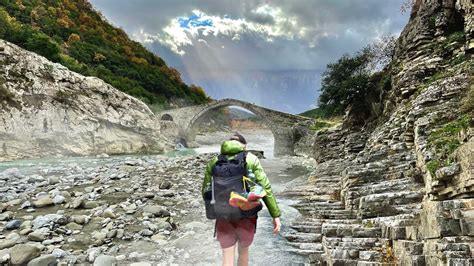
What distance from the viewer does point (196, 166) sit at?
2098cm

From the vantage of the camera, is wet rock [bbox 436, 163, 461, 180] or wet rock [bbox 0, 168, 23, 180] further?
wet rock [bbox 0, 168, 23, 180]

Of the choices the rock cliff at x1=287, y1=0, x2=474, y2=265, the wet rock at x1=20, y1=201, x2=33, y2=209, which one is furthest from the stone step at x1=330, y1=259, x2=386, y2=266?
the wet rock at x1=20, y1=201, x2=33, y2=209

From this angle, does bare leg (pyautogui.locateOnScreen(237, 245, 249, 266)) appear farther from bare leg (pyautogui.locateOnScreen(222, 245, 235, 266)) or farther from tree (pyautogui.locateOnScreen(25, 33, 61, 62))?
tree (pyautogui.locateOnScreen(25, 33, 61, 62))

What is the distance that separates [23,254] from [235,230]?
4.36 m

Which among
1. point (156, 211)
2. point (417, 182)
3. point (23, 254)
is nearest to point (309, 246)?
point (417, 182)

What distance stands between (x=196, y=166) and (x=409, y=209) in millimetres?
15938

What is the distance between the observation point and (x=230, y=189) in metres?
3.70

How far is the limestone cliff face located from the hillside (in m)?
13.0

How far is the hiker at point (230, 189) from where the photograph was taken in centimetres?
372

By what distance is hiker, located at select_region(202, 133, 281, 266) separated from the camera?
3.72m

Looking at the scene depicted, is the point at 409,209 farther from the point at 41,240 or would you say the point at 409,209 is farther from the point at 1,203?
the point at 1,203

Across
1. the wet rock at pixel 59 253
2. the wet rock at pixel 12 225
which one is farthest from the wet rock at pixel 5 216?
the wet rock at pixel 59 253

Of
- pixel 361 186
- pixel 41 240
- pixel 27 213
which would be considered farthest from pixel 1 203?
pixel 361 186

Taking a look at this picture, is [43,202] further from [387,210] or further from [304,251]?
[387,210]
